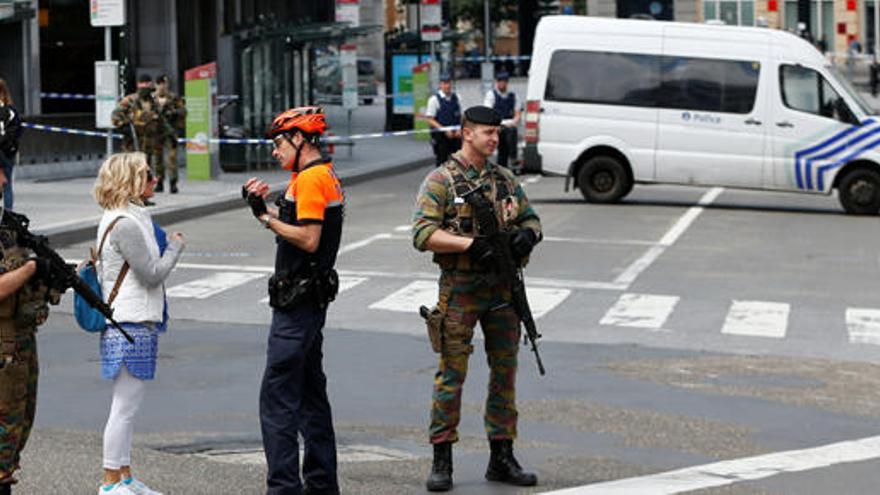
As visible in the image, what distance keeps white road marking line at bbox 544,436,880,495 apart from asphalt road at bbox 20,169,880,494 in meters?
0.03

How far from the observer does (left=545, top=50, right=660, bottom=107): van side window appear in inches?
1102

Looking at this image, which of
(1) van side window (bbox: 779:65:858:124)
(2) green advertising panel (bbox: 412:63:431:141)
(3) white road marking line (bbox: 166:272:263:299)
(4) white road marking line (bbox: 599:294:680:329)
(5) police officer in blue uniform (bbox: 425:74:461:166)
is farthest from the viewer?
(2) green advertising panel (bbox: 412:63:431:141)

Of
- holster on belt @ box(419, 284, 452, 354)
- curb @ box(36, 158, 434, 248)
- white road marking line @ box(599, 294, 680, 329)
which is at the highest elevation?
holster on belt @ box(419, 284, 452, 354)

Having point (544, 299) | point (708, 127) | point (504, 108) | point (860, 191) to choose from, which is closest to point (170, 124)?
point (504, 108)

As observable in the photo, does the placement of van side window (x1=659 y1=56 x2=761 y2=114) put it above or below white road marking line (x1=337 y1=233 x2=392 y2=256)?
above

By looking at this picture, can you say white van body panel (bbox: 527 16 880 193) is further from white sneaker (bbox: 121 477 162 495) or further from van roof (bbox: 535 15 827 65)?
white sneaker (bbox: 121 477 162 495)

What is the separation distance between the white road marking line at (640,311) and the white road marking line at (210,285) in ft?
11.7

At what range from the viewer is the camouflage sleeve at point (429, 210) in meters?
9.45

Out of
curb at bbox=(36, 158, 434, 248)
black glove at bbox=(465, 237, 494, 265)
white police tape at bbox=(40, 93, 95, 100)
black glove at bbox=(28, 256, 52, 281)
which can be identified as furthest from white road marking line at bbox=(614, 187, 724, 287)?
white police tape at bbox=(40, 93, 95, 100)

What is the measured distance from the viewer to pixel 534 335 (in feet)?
31.4

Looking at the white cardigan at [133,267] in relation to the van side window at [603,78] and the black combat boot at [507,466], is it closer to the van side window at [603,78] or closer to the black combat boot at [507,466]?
the black combat boot at [507,466]

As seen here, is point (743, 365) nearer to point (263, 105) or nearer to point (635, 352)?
point (635, 352)

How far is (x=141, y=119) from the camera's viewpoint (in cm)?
2711

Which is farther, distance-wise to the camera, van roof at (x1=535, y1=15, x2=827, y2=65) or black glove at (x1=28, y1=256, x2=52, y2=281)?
van roof at (x1=535, y1=15, x2=827, y2=65)
